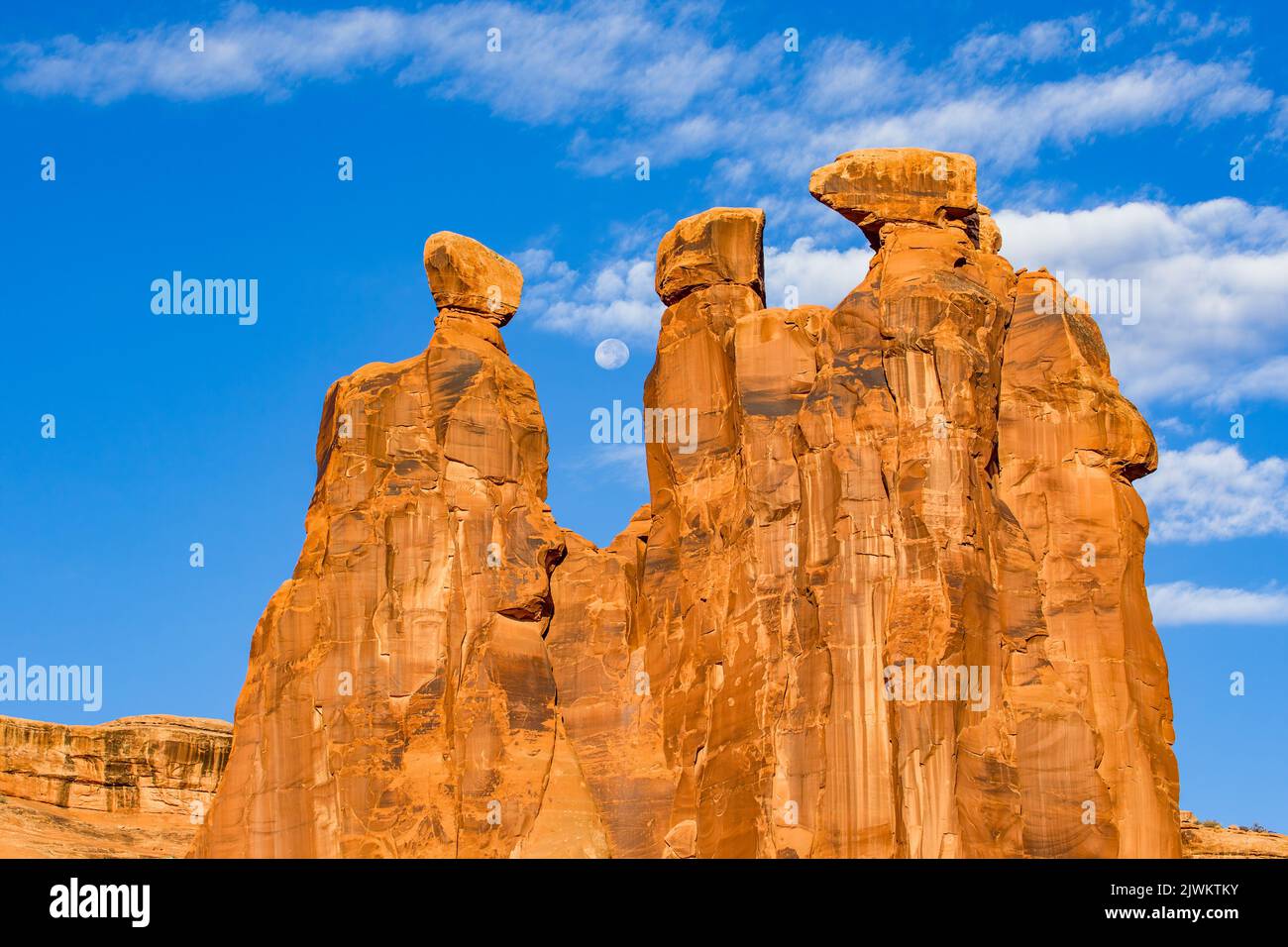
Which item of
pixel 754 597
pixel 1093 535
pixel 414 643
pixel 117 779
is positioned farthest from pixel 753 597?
pixel 117 779

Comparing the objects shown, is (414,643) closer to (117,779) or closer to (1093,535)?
(1093,535)

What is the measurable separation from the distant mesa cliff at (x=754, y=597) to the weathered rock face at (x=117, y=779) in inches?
640

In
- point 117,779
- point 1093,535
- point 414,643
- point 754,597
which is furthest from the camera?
point 117,779

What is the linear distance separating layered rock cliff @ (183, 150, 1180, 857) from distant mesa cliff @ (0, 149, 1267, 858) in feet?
0.33

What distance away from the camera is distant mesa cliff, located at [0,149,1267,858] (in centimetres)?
7244

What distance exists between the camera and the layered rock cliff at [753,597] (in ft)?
238

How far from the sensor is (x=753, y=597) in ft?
254

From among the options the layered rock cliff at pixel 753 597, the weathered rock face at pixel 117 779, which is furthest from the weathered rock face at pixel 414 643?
the weathered rock face at pixel 117 779

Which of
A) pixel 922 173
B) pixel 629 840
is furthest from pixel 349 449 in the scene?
pixel 922 173

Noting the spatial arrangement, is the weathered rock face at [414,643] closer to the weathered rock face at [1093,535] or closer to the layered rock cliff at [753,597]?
the layered rock cliff at [753,597]

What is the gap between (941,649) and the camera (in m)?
71.2

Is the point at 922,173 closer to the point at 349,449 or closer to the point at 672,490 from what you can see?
the point at 672,490

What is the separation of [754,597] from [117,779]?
31.8 metres
